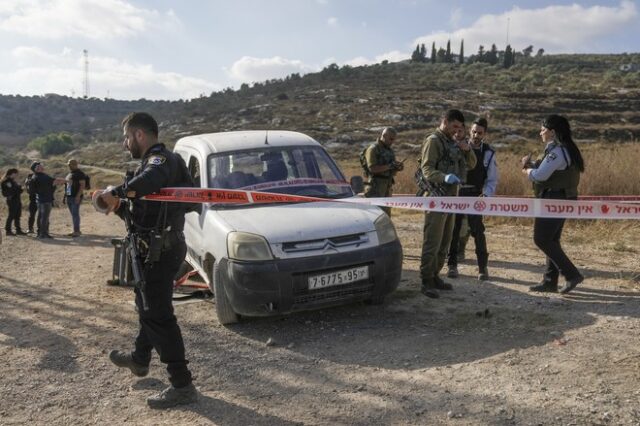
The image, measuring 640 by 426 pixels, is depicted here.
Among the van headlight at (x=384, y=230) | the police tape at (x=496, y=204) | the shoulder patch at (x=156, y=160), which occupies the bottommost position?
the van headlight at (x=384, y=230)

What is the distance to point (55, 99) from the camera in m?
128

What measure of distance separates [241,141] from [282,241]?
1769 millimetres

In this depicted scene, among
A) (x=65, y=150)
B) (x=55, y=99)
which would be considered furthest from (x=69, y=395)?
(x=55, y=99)

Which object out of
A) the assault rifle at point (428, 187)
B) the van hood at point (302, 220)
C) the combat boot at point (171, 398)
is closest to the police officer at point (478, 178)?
the assault rifle at point (428, 187)

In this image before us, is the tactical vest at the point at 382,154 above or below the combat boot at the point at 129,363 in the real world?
above

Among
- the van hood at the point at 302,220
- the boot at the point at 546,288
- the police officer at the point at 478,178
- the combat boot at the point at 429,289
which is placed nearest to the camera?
the van hood at the point at 302,220

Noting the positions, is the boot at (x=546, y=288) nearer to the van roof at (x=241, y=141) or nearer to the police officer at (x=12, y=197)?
the van roof at (x=241, y=141)

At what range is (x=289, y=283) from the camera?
451cm

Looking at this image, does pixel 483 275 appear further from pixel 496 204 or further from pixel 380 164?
pixel 380 164

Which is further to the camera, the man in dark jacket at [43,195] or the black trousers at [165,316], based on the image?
the man in dark jacket at [43,195]

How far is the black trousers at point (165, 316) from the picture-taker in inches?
137

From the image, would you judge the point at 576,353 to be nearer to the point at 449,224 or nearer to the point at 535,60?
the point at 449,224

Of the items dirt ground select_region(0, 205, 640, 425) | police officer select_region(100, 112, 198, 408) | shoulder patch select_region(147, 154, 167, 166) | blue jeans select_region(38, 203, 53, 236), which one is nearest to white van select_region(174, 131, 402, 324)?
dirt ground select_region(0, 205, 640, 425)

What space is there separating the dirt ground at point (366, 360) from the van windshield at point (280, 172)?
1264 millimetres
